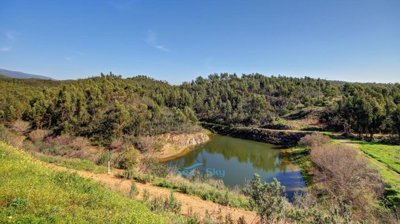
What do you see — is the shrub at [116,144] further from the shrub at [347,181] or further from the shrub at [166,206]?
the shrub at [166,206]

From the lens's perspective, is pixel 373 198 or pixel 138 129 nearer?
pixel 373 198

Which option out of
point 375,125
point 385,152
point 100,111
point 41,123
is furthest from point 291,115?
point 41,123

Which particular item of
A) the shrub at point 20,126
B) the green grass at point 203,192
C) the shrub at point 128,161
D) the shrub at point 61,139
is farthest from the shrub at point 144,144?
the green grass at point 203,192

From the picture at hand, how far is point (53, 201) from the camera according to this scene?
6.23m

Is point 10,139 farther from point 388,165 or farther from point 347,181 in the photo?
point 388,165

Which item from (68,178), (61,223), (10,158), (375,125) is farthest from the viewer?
(375,125)

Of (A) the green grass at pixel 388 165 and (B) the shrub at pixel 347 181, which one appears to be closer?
(B) the shrub at pixel 347 181

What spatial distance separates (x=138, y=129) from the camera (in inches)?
1375

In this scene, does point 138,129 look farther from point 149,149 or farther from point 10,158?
point 10,158

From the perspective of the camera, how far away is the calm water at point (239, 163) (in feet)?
82.7

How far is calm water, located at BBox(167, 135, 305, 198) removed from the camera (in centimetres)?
2520

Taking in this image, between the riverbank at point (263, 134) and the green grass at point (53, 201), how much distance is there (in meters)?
39.8

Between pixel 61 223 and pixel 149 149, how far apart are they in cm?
2821

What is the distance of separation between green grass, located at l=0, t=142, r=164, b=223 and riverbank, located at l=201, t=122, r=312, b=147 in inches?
1569
